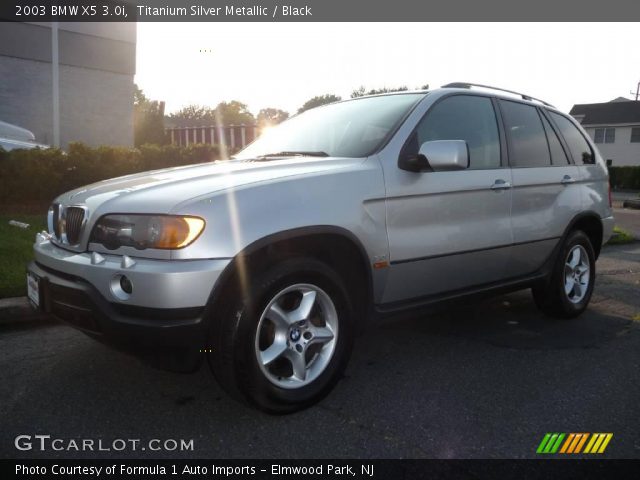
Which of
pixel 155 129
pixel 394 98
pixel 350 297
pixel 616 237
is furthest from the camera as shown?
pixel 155 129

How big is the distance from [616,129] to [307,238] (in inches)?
1934

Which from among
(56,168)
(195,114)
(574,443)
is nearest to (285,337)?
(574,443)

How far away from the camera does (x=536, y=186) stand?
14.0 feet

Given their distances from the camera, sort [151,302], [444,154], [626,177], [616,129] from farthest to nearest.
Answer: [616,129], [626,177], [444,154], [151,302]

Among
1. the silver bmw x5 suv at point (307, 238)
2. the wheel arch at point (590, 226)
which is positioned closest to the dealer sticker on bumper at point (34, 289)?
the silver bmw x5 suv at point (307, 238)

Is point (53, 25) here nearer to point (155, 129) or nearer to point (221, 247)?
point (155, 129)

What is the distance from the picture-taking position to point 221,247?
2529mm

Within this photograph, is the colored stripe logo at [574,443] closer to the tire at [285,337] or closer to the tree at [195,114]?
the tire at [285,337]

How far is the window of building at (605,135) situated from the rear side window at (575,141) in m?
45.7

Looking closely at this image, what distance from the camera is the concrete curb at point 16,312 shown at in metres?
4.21

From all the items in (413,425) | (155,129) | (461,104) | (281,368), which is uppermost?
(155,129)

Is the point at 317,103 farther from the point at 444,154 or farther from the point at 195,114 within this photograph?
the point at 195,114

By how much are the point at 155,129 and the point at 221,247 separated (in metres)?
29.0

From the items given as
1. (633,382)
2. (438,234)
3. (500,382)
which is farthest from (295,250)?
(633,382)
